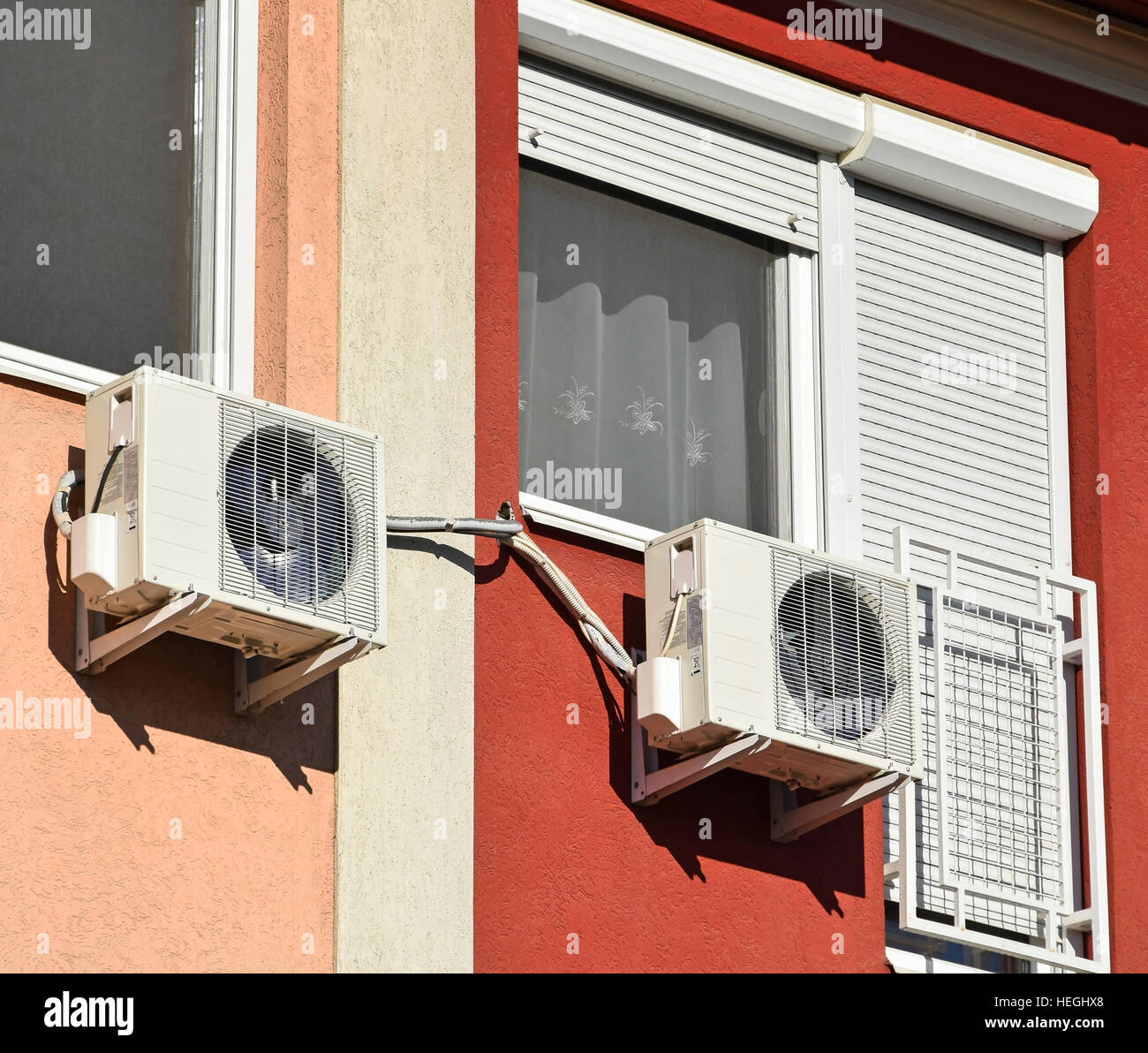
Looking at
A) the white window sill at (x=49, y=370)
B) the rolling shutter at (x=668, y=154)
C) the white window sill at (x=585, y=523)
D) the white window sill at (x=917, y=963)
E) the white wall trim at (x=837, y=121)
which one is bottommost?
the white window sill at (x=917, y=963)

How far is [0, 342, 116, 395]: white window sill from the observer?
24.6ft

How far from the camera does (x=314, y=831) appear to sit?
7.62 metres

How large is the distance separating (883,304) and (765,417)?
693 mm

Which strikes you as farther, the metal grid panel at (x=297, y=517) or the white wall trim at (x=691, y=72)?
the white wall trim at (x=691, y=72)

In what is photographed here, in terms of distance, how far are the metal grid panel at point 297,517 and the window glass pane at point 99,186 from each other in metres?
0.79

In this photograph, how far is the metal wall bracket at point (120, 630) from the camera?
716cm

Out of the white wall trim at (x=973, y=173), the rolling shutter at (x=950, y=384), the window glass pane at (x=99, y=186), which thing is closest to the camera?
the window glass pane at (x=99, y=186)

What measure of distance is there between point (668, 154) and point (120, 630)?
318cm

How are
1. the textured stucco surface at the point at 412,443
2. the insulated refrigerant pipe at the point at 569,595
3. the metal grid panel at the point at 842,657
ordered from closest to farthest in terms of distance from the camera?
the textured stucco surface at the point at 412,443
the metal grid panel at the point at 842,657
the insulated refrigerant pipe at the point at 569,595

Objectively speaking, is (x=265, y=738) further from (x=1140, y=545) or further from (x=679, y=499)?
(x=1140, y=545)

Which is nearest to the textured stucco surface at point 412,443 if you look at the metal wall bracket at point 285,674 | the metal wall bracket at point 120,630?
the metal wall bracket at point 285,674

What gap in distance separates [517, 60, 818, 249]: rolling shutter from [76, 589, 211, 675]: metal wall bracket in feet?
8.63

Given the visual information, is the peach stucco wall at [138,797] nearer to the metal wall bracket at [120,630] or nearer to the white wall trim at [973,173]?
the metal wall bracket at [120,630]

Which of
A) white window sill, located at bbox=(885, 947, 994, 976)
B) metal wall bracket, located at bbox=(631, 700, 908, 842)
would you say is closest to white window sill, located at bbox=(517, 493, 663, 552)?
metal wall bracket, located at bbox=(631, 700, 908, 842)
